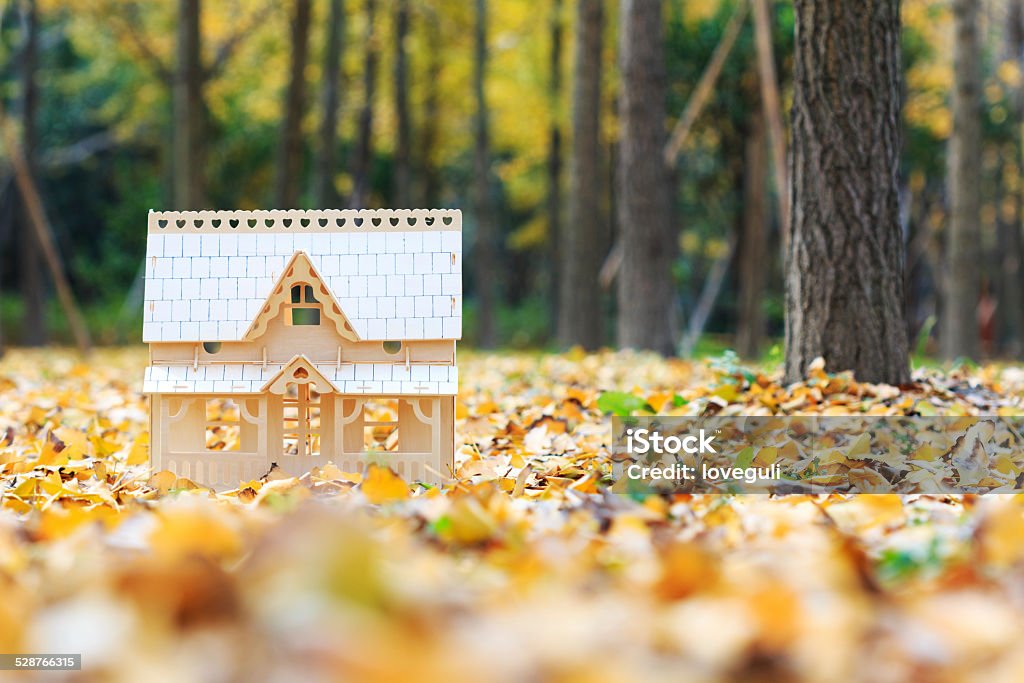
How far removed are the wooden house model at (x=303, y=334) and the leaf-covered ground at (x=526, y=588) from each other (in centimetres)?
76

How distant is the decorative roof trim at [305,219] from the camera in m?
3.90

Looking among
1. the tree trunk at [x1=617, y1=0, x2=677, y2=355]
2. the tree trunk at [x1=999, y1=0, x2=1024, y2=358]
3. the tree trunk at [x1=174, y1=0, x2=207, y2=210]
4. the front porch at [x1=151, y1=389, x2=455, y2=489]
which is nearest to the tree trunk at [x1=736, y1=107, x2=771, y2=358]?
the tree trunk at [x1=999, y1=0, x2=1024, y2=358]

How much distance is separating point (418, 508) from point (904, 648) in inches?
47.5

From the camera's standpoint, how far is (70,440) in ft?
13.4

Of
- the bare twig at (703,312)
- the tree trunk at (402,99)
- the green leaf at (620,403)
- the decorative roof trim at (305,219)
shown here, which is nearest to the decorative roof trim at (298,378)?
the decorative roof trim at (305,219)

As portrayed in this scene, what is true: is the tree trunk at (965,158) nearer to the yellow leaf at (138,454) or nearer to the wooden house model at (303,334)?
the wooden house model at (303,334)

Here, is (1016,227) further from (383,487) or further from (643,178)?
(383,487)

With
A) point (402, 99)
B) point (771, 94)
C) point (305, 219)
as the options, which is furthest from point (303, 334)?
point (402, 99)

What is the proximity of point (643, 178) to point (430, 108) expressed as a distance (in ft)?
44.7

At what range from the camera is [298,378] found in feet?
12.0

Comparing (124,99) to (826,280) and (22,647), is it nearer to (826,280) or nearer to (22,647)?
(826,280)

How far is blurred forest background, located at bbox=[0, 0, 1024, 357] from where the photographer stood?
12.4 meters

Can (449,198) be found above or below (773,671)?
above

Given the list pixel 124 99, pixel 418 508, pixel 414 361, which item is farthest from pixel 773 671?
pixel 124 99
